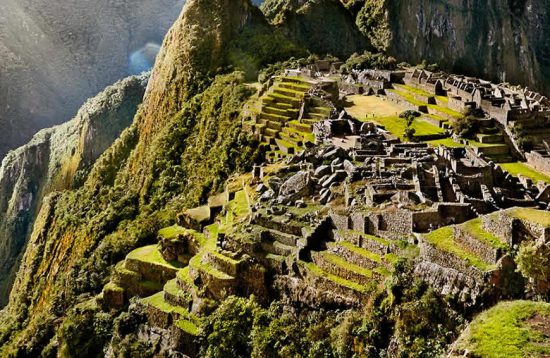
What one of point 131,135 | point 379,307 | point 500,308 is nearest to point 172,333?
point 379,307

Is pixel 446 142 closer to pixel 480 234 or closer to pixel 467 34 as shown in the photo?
pixel 480 234

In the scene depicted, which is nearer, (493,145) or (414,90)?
(493,145)

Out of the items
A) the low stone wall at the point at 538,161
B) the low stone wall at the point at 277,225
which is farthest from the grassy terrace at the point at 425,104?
the low stone wall at the point at 277,225

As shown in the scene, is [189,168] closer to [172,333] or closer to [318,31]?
[172,333]

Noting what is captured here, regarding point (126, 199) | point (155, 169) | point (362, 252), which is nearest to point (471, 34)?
point (155, 169)

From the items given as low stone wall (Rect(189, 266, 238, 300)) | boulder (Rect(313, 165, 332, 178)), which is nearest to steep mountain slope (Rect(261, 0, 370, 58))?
boulder (Rect(313, 165, 332, 178))

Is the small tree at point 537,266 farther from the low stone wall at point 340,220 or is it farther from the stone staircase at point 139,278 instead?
the stone staircase at point 139,278

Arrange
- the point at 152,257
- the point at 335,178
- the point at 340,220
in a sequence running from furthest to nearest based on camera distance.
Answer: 1. the point at 152,257
2. the point at 335,178
3. the point at 340,220
